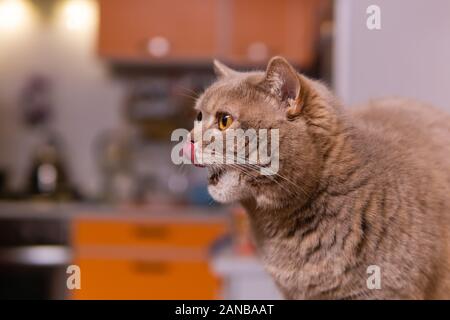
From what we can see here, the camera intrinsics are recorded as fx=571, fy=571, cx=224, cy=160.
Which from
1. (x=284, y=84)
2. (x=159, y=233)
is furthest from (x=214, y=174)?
(x=159, y=233)

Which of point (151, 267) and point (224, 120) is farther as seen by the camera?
point (151, 267)

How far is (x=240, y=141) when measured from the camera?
677 mm

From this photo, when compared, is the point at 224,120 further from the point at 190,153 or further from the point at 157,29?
the point at 157,29

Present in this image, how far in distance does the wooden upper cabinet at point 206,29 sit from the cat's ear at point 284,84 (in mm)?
2149

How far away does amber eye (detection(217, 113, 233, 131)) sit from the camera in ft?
2.32

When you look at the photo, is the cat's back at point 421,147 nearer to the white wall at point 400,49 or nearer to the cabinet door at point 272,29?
the white wall at point 400,49

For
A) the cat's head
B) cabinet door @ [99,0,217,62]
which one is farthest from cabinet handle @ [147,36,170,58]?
the cat's head

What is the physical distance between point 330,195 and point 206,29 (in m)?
2.24

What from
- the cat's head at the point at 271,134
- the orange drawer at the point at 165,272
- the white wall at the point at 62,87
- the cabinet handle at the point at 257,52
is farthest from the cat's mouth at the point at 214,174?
the white wall at the point at 62,87

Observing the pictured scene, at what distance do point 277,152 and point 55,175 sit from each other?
2440 mm

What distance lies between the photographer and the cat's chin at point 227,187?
27.4 inches

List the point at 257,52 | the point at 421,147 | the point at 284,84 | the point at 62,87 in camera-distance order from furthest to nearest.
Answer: the point at 62,87 < the point at 257,52 < the point at 421,147 < the point at 284,84

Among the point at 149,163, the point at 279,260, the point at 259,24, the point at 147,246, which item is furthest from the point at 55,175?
the point at 279,260

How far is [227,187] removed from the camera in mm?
702
